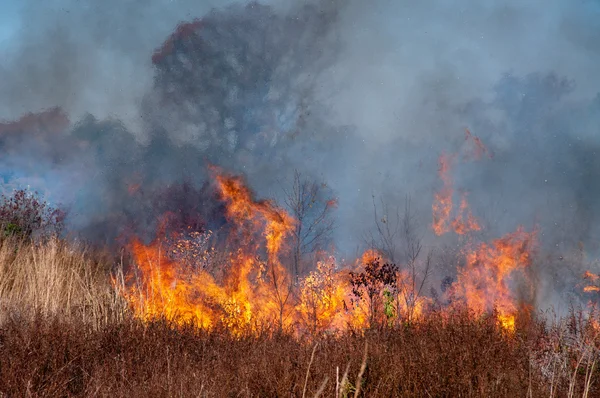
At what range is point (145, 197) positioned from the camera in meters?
13.3

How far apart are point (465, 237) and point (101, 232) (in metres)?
9.64

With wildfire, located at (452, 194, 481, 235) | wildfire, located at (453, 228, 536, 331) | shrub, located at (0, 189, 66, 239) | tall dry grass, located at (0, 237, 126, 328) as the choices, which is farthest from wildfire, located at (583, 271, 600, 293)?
shrub, located at (0, 189, 66, 239)

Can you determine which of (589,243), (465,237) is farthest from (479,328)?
(589,243)

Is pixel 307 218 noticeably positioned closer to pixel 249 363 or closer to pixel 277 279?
pixel 277 279

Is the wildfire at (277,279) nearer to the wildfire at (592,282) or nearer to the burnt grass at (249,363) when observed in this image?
the wildfire at (592,282)

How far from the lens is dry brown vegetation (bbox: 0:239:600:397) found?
3930mm

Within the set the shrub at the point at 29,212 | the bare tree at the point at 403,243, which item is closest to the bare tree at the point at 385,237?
the bare tree at the point at 403,243

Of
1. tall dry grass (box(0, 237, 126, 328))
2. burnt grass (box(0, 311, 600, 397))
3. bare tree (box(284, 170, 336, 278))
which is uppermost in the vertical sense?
bare tree (box(284, 170, 336, 278))

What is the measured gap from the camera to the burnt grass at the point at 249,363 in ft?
12.8

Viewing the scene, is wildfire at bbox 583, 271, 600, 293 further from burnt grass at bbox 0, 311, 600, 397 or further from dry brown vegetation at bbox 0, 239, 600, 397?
burnt grass at bbox 0, 311, 600, 397

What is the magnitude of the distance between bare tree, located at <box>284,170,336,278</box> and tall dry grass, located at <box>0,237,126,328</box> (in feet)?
14.3

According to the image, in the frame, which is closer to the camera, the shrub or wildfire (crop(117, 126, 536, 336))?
wildfire (crop(117, 126, 536, 336))

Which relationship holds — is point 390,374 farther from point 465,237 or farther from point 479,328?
point 465,237

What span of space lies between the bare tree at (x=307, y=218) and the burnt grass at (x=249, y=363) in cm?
473
